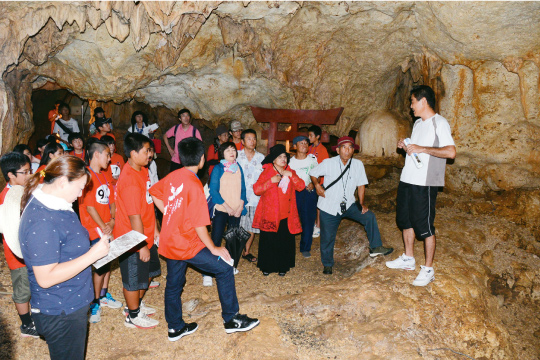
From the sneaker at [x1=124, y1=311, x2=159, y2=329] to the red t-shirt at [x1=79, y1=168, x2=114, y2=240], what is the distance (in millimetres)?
1036

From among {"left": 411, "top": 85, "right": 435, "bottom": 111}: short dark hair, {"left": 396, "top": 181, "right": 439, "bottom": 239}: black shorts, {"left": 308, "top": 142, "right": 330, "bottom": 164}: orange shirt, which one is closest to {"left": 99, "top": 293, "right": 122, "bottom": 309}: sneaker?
{"left": 396, "top": 181, "right": 439, "bottom": 239}: black shorts

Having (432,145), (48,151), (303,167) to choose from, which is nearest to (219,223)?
(303,167)

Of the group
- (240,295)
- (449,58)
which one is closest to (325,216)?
(240,295)

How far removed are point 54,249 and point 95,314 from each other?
2512 mm

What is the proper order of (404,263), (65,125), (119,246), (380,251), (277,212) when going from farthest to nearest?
(65,125) < (380,251) < (277,212) < (404,263) < (119,246)

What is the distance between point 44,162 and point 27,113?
358 centimetres

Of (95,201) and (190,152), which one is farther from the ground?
(190,152)

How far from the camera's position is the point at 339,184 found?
17.9 ft

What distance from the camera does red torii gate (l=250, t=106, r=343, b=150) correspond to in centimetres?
852

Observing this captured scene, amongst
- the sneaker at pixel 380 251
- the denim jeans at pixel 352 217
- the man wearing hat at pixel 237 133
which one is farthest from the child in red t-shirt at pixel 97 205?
the sneaker at pixel 380 251

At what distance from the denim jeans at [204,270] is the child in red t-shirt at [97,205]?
1016mm

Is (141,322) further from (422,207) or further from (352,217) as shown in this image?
(422,207)

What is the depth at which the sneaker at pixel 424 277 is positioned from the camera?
4574 mm

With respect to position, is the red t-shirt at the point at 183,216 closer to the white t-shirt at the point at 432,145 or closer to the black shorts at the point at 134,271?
the black shorts at the point at 134,271
